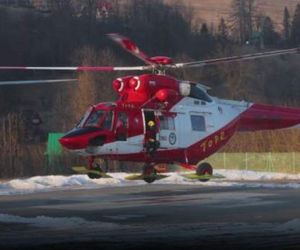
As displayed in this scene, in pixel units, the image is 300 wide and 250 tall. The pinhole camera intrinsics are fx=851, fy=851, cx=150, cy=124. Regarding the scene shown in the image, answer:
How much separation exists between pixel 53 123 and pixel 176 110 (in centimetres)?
6668

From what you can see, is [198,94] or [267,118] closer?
[198,94]

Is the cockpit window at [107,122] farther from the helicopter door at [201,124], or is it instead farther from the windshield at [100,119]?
the helicopter door at [201,124]

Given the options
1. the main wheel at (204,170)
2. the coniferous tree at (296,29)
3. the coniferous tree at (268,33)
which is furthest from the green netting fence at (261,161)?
the coniferous tree at (268,33)

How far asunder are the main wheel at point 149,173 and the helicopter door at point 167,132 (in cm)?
80

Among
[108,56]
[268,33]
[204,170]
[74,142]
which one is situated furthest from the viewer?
[268,33]

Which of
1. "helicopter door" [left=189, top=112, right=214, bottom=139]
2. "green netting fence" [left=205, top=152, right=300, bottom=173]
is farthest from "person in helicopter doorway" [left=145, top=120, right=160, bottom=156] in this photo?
"green netting fence" [left=205, top=152, right=300, bottom=173]

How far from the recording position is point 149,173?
23.2 m

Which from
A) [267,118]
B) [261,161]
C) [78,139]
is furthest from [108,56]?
[78,139]

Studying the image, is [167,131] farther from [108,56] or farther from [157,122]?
[108,56]

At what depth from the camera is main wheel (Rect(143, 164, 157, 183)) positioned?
912 inches

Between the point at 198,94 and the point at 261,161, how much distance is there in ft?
86.1

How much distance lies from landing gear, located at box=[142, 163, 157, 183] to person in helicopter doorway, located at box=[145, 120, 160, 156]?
567 mm

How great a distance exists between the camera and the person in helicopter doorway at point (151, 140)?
2272cm

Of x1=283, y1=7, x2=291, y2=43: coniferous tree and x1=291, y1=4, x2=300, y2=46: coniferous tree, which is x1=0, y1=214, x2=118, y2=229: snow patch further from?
x1=283, y1=7, x2=291, y2=43: coniferous tree
